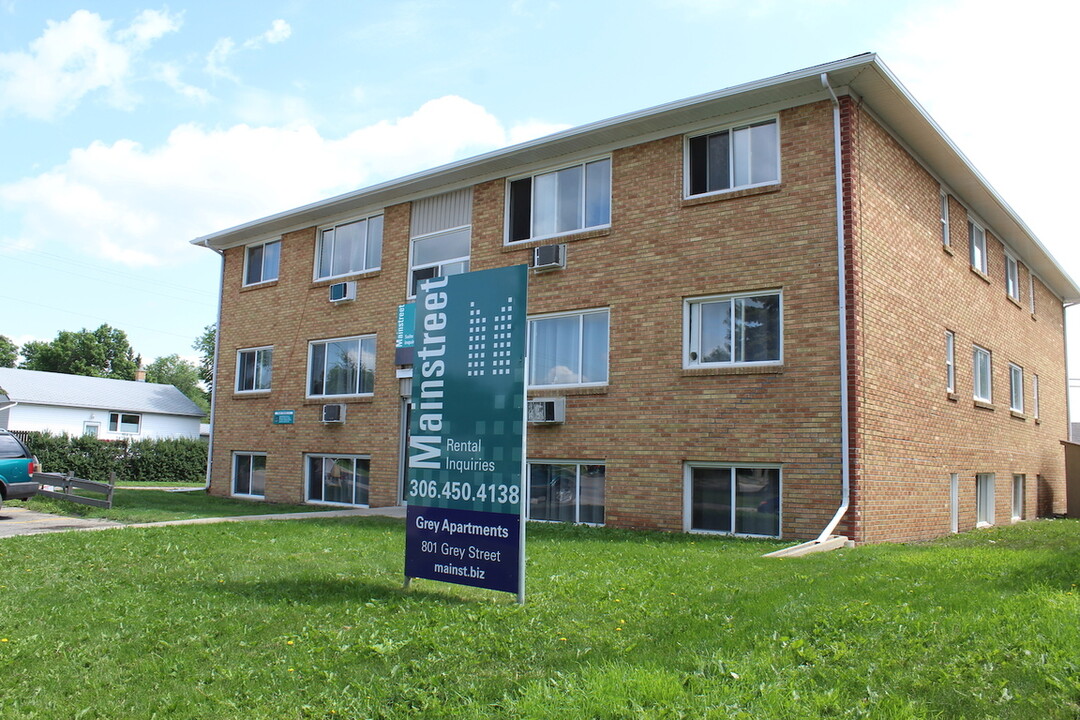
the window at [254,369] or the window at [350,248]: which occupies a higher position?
the window at [350,248]

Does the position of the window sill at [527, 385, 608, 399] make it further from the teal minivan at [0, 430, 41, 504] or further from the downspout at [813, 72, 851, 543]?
the teal minivan at [0, 430, 41, 504]

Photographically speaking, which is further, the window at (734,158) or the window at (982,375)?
the window at (982,375)

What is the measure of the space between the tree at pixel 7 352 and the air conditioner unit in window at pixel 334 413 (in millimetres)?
70641

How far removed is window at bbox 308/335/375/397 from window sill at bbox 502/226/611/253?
422 centimetres

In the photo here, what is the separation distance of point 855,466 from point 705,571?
4.46 meters

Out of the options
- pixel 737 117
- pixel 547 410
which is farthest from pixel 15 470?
pixel 737 117

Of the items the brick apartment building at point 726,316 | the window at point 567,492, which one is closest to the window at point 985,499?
the brick apartment building at point 726,316

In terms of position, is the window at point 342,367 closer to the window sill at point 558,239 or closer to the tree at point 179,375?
the window sill at point 558,239

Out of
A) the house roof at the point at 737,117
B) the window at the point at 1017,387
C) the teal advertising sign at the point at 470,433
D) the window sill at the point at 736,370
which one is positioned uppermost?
the house roof at the point at 737,117

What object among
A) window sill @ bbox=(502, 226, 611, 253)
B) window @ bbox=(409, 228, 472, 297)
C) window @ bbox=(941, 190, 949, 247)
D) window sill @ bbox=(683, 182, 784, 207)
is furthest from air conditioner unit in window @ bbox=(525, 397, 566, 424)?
window @ bbox=(941, 190, 949, 247)

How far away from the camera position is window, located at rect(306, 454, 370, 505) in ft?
62.3

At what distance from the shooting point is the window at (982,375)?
18.0 meters

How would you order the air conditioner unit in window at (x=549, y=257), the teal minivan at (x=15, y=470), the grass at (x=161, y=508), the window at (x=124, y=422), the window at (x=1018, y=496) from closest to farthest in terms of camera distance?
the grass at (x=161, y=508)
the air conditioner unit in window at (x=549, y=257)
the teal minivan at (x=15, y=470)
the window at (x=1018, y=496)
the window at (x=124, y=422)

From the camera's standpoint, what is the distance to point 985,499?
1800 cm
